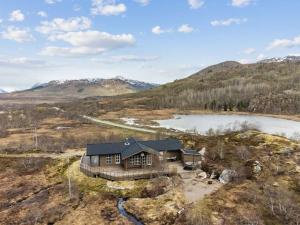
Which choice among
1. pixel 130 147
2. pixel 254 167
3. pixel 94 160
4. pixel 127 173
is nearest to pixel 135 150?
pixel 130 147

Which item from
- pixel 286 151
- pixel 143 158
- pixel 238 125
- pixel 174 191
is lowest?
pixel 174 191

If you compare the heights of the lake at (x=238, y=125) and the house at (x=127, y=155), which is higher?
the house at (x=127, y=155)

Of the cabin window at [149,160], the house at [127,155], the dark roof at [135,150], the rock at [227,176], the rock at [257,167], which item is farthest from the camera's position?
the cabin window at [149,160]

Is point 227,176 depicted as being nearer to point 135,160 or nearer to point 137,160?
point 137,160

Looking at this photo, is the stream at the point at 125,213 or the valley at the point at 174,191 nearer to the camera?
the stream at the point at 125,213

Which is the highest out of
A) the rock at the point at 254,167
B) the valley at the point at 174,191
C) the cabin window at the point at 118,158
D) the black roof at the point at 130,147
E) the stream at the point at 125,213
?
the black roof at the point at 130,147

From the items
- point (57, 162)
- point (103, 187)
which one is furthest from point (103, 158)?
point (57, 162)

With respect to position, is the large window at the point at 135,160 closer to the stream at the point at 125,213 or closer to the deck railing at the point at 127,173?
the deck railing at the point at 127,173

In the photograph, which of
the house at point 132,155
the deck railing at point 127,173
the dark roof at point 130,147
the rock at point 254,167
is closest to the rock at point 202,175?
the deck railing at point 127,173

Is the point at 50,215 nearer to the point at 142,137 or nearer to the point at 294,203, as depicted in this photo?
the point at 294,203
